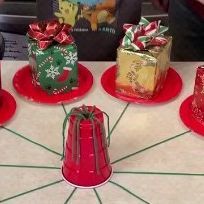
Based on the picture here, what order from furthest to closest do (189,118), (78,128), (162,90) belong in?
(162,90)
(189,118)
(78,128)

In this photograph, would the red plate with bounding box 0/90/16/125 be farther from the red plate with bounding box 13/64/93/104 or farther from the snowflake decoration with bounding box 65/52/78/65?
the snowflake decoration with bounding box 65/52/78/65

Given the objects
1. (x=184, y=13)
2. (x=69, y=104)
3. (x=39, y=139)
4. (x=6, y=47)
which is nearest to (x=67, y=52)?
(x=69, y=104)

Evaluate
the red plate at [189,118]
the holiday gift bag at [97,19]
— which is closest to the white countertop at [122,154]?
the red plate at [189,118]

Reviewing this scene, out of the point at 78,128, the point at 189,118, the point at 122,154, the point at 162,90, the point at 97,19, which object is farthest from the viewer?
the point at 97,19

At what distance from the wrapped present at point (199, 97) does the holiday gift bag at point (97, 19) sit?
0.43 meters

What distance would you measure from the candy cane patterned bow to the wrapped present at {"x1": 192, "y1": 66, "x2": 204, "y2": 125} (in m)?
0.13

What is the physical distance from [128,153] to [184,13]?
5.59ft

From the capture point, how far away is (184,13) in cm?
256

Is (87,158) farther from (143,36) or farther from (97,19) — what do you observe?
(97,19)

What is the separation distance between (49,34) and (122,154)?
0.36m

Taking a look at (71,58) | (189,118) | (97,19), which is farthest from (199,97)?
(97,19)

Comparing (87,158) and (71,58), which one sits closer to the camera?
(87,158)

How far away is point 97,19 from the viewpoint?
143 centimetres

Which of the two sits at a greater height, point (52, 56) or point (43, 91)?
point (52, 56)
